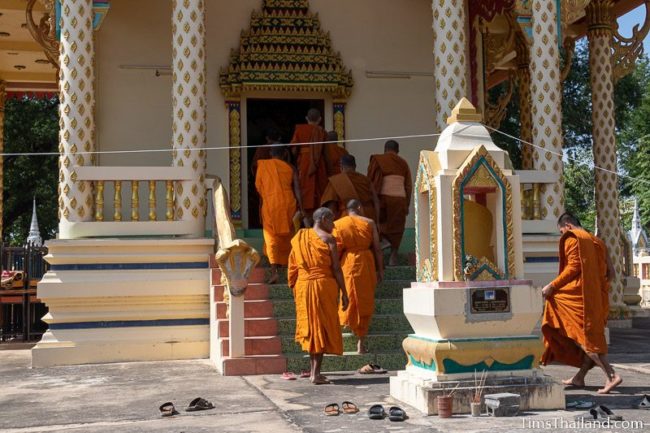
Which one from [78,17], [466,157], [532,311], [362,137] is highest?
[78,17]

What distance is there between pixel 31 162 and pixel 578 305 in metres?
24.2

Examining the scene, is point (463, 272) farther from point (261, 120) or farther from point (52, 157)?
point (52, 157)

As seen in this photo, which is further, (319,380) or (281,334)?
(281,334)

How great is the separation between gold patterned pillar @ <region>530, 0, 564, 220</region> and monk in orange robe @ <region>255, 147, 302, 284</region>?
3495 millimetres

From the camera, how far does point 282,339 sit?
9.21m

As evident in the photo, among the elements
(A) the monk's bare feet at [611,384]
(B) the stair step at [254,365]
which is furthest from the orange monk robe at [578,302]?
(B) the stair step at [254,365]

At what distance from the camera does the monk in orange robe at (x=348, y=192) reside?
10289 millimetres

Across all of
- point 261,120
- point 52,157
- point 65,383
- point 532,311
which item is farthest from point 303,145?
point 52,157

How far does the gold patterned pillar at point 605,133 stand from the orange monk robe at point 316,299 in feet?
26.2

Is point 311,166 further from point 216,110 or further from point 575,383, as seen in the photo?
point 575,383

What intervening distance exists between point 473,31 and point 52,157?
17.8 meters

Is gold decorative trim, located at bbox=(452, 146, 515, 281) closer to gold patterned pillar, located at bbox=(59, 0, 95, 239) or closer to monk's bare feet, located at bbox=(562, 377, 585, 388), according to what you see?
monk's bare feet, located at bbox=(562, 377, 585, 388)

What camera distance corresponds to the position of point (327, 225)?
339 inches

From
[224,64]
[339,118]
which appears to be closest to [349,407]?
[339,118]
